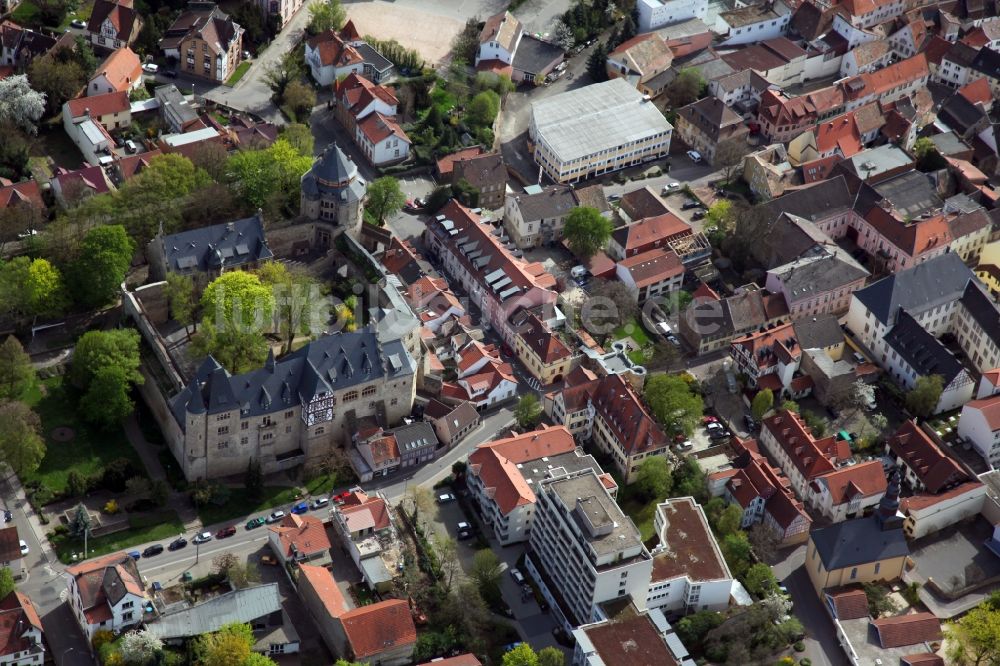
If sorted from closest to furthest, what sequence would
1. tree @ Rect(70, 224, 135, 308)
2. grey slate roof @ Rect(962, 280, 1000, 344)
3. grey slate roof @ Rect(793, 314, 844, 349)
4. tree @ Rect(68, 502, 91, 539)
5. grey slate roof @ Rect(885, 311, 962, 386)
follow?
tree @ Rect(68, 502, 91, 539) → tree @ Rect(70, 224, 135, 308) → grey slate roof @ Rect(885, 311, 962, 386) → grey slate roof @ Rect(793, 314, 844, 349) → grey slate roof @ Rect(962, 280, 1000, 344)

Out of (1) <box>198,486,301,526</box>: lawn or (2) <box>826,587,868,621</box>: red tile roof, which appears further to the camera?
(1) <box>198,486,301,526</box>: lawn

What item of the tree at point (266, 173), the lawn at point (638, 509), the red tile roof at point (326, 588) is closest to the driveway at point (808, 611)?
the lawn at point (638, 509)

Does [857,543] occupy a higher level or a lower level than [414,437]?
lower

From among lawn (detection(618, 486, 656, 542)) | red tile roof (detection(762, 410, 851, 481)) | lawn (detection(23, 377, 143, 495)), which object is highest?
lawn (detection(23, 377, 143, 495))

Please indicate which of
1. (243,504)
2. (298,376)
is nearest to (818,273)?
(298,376)

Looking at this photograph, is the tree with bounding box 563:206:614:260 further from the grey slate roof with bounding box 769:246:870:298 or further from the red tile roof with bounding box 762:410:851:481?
the red tile roof with bounding box 762:410:851:481

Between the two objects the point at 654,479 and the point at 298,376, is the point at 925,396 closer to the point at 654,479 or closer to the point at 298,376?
the point at 654,479

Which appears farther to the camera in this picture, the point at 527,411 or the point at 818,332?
→ the point at 818,332

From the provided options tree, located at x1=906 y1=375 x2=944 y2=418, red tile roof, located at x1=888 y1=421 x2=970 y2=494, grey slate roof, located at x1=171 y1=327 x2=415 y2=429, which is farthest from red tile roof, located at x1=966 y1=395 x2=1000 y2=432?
grey slate roof, located at x1=171 y1=327 x2=415 y2=429
